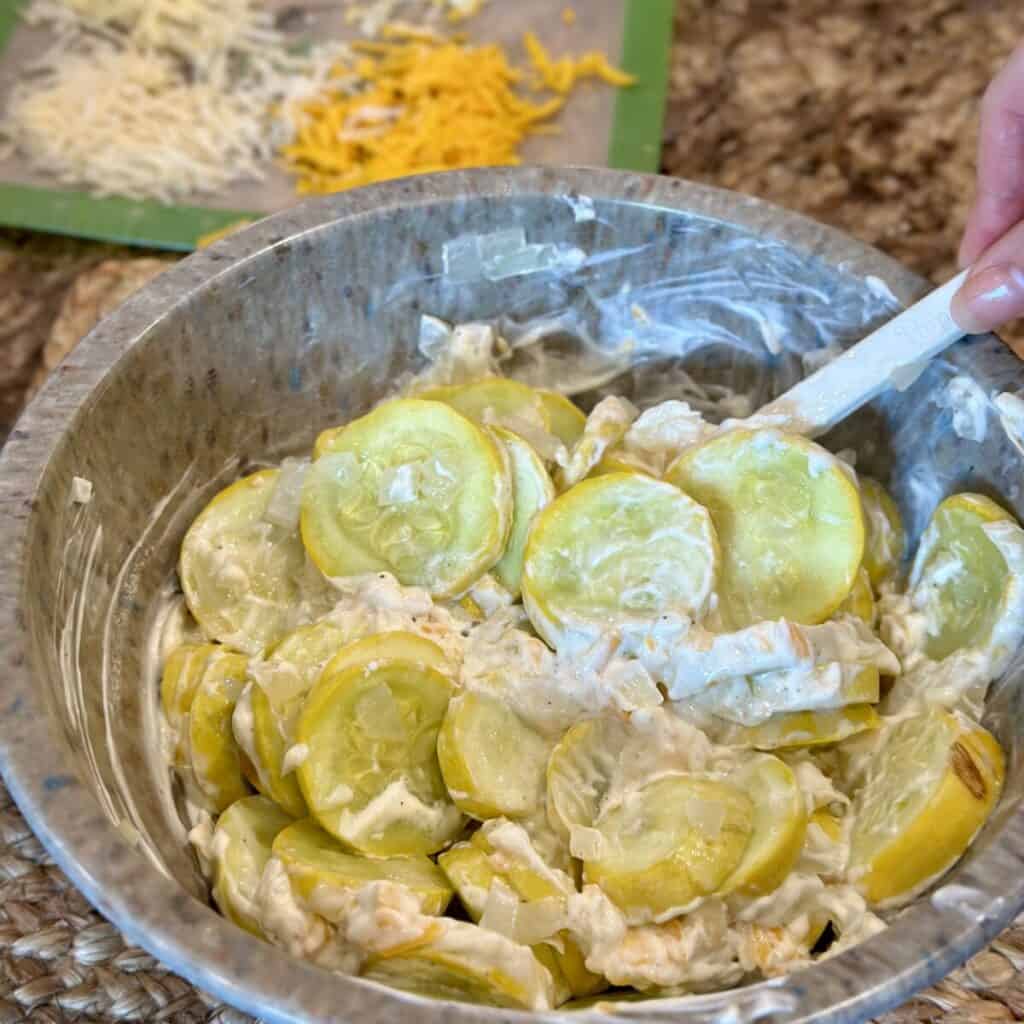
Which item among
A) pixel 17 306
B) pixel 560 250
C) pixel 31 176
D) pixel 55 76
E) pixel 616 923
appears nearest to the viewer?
pixel 616 923

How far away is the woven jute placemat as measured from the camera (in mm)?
1454

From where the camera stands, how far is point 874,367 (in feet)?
3.03

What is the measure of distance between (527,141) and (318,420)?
0.76m

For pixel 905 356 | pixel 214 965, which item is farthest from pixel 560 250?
pixel 214 965

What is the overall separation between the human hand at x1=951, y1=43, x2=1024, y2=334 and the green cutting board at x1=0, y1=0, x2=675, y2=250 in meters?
0.66

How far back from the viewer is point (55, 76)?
1.72 m

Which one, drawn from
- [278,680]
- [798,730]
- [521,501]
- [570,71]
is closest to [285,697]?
[278,680]

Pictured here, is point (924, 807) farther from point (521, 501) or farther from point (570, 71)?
point (570, 71)

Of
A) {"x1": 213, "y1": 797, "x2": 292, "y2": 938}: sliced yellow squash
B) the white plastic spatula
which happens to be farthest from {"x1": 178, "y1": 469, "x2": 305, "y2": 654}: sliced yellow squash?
the white plastic spatula

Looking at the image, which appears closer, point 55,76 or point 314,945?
point 314,945

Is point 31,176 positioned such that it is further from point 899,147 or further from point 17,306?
point 899,147

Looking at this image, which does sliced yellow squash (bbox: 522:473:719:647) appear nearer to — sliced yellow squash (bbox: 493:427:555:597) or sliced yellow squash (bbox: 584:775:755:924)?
sliced yellow squash (bbox: 493:427:555:597)

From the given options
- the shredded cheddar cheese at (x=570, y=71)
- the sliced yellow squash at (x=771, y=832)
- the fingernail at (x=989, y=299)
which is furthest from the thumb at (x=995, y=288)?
the shredded cheddar cheese at (x=570, y=71)

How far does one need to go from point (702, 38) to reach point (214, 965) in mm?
1589
